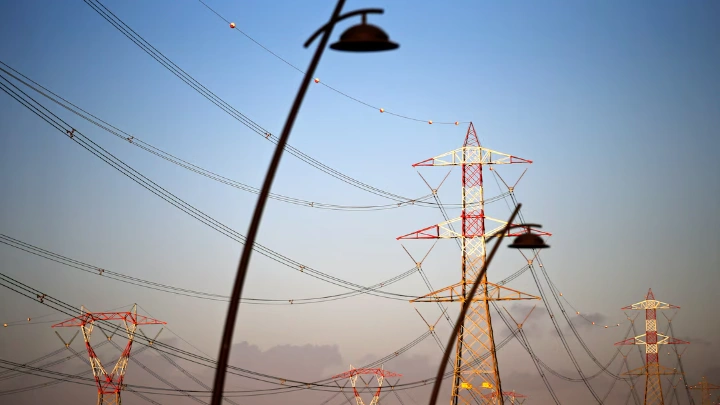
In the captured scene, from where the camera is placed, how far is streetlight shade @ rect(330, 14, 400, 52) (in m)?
18.2

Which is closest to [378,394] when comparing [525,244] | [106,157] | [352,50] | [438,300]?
[438,300]

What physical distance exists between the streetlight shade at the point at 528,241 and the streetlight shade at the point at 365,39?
34.2 feet

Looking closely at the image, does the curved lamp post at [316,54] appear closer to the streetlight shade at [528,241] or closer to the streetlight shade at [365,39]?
the streetlight shade at [365,39]

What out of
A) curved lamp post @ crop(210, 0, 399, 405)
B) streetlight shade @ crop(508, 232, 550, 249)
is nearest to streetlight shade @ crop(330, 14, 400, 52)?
curved lamp post @ crop(210, 0, 399, 405)

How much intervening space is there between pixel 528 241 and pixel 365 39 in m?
10.9

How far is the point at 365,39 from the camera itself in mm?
18219

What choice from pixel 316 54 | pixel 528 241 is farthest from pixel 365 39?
pixel 528 241

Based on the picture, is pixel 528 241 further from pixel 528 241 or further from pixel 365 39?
pixel 365 39

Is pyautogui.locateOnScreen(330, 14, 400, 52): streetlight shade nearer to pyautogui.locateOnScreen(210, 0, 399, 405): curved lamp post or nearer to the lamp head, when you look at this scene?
pyautogui.locateOnScreen(210, 0, 399, 405): curved lamp post

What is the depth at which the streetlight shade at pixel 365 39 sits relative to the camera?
1820 cm

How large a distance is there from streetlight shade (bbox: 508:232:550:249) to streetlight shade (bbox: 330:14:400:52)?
10.4m

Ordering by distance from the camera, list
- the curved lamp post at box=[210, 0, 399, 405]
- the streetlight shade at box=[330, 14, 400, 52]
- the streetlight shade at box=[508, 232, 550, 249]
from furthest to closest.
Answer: the streetlight shade at box=[508, 232, 550, 249]
the streetlight shade at box=[330, 14, 400, 52]
the curved lamp post at box=[210, 0, 399, 405]

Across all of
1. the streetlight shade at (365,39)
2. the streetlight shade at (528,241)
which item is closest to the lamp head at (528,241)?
the streetlight shade at (528,241)

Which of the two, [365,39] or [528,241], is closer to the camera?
[365,39]
